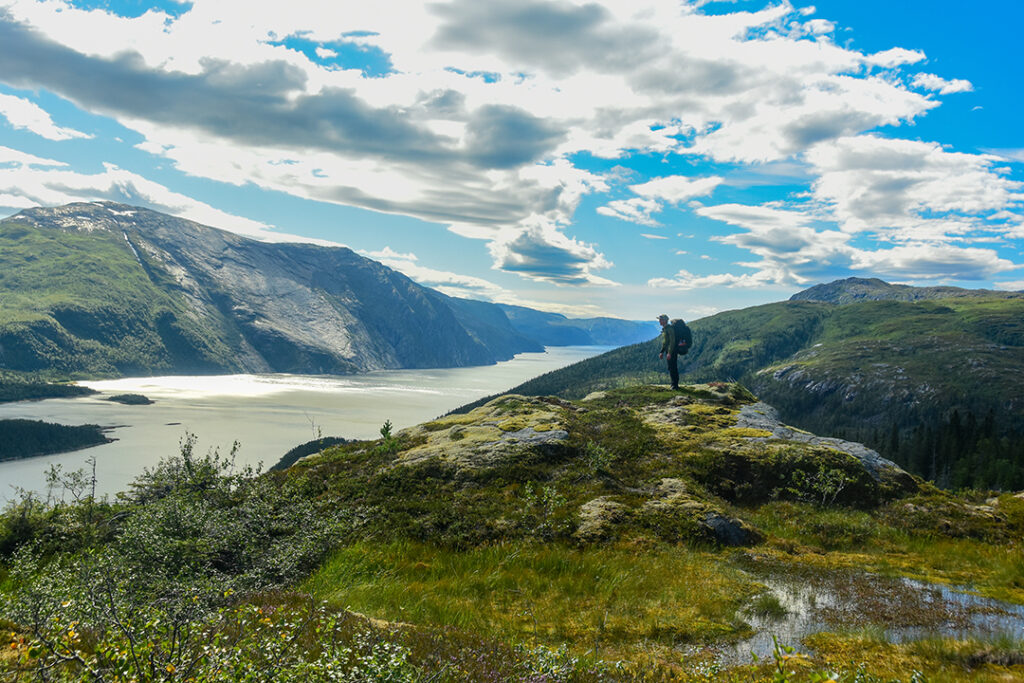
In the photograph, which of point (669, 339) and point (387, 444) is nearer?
point (387, 444)

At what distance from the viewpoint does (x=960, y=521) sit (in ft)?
50.6

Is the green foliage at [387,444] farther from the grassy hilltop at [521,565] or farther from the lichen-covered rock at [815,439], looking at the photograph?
the lichen-covered rock at [815,439]

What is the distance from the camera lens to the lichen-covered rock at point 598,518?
13.7m

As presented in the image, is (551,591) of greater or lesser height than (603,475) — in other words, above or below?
below

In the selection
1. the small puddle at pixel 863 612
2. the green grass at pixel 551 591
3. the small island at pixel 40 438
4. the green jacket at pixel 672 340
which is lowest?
the small island at pixel 40 438

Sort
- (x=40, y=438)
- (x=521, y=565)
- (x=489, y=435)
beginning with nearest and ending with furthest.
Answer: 1. (x=521, y=565)
2. (x=489, y=435)
3. (x=40, y=438)

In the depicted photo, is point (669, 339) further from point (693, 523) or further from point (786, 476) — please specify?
point (693, 523)

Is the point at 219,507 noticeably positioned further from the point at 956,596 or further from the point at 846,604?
the point at 956,596

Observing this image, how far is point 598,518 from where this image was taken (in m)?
14.5

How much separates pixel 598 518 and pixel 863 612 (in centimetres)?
665

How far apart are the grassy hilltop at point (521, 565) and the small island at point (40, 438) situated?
225m

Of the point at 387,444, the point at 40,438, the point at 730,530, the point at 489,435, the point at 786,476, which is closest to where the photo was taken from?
the point at 730,530

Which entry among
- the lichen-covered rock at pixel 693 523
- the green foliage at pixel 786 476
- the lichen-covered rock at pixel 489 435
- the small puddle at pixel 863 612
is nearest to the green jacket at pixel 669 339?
the lichen-covered rock at pixel 489 435

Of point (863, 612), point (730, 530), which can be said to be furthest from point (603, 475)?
point (863, 612)
